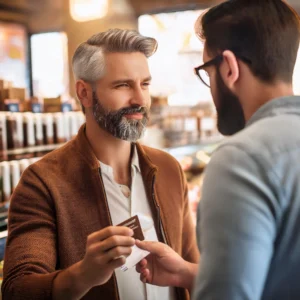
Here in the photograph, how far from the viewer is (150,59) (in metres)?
6.21

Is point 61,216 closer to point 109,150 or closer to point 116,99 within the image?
point 109,150

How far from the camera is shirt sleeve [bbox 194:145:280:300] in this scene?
977 mm

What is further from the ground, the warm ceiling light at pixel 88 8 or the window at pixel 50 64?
the warm ceiling light at pixel 88 8

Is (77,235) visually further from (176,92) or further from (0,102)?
(176,92)

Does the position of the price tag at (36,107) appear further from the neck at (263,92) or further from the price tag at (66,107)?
the neck at (263,92)

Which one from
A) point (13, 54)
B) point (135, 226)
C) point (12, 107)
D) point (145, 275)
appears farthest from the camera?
point (13, 54)

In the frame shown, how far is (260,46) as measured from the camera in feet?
3.89

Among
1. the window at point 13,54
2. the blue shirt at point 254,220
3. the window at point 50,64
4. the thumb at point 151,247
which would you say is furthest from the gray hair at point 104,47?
the window at point 50,64

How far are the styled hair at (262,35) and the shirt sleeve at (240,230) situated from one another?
31cm

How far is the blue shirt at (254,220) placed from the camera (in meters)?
0.98

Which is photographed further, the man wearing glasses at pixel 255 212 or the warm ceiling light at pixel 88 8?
the warm ceiling light at pixel 88 8

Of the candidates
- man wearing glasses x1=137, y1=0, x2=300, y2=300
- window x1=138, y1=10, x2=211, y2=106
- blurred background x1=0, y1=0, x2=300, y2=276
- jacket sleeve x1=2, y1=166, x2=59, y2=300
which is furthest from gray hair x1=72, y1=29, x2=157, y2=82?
window x1=138, y1=10, x2=211, y2=106

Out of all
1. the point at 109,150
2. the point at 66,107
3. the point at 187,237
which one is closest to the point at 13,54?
the point at 66,107

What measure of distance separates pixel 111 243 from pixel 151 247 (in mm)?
232
